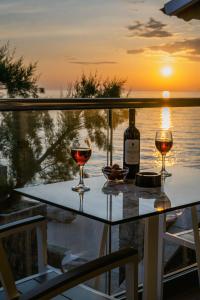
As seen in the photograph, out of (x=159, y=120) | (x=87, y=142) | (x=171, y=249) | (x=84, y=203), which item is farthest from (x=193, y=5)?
(x=84, y=203)

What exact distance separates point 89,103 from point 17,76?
3.88 metres

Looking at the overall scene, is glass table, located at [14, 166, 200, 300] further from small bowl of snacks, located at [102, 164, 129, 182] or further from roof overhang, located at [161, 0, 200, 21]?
roof overhang, located at [161, 0, 200, 21]

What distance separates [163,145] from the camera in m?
2.51

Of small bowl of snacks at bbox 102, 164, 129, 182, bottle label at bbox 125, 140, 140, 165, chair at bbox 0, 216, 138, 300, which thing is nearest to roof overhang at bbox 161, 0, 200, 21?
bottle label at bbox 125, 140, 140, 165

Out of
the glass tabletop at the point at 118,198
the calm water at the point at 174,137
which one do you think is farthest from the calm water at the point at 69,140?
the glass tabletop at the point at 118,198

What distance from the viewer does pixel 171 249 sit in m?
3.27

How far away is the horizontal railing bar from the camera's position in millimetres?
2400

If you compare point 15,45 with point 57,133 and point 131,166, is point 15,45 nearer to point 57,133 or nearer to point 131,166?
point 57,133

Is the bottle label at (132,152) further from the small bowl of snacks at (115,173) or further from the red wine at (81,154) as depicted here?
the red wine at (81,154)

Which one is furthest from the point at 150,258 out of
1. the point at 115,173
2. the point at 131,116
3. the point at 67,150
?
the point at 67,150

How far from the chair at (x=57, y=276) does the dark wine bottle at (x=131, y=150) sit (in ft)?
1.90

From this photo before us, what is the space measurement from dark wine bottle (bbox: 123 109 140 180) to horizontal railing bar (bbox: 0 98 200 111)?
434 mm

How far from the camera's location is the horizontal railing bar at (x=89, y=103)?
2400 mm

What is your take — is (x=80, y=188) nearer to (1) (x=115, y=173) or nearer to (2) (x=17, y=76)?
(1) (x=115, y=173)
